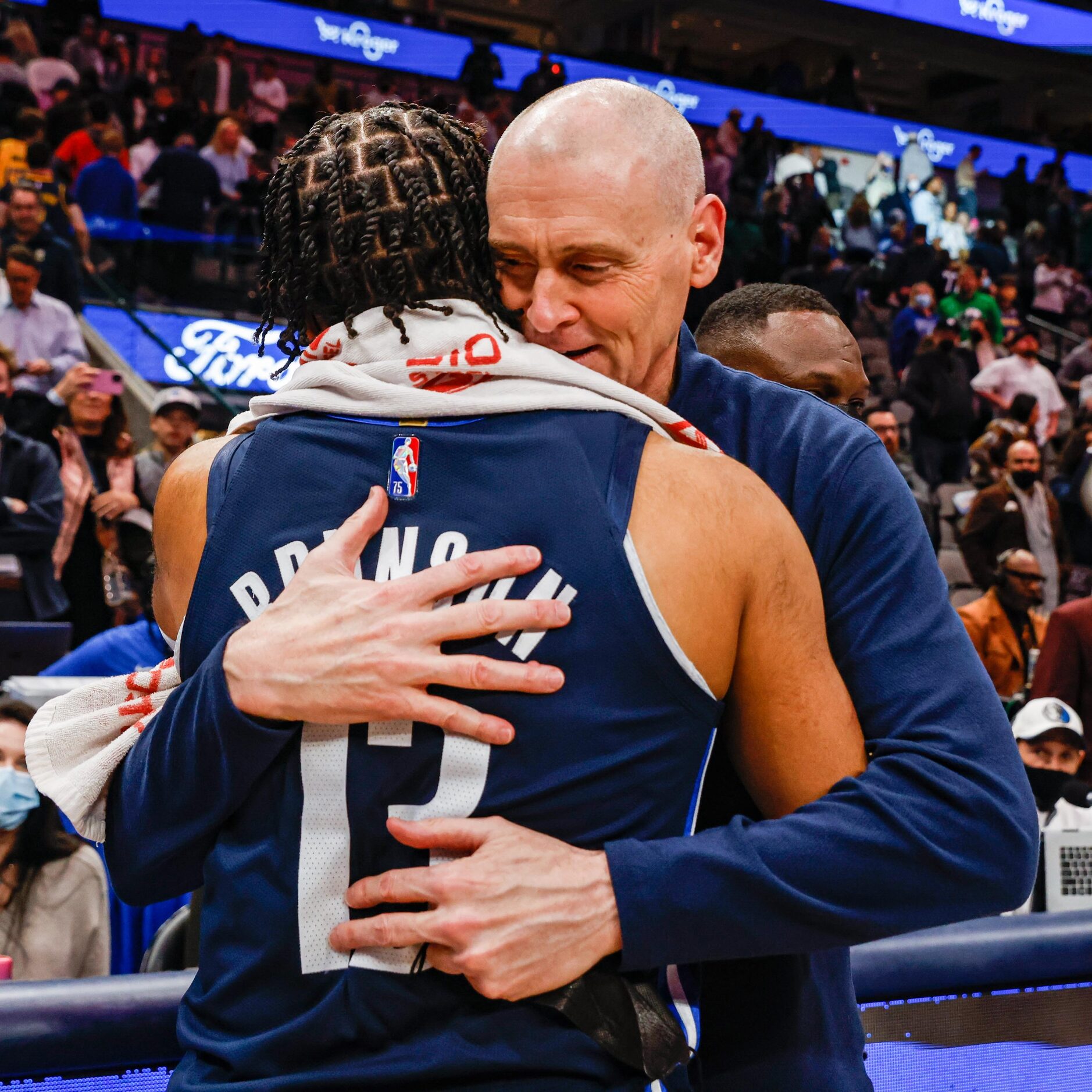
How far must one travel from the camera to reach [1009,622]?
6535 millimetres

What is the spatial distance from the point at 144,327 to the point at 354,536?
693 cm

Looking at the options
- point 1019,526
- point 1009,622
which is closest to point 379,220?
point 1009,622

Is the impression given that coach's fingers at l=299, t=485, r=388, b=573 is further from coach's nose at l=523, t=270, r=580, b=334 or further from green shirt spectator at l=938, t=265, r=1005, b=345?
green shirt spectator at l=938, t=265, r=1005, b=345

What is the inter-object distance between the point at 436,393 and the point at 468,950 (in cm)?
48

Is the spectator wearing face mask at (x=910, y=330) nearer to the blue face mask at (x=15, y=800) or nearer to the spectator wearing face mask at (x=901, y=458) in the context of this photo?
the spectator wearing face mask at (x=901, y=458)

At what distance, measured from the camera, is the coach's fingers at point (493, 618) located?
1093 millimetres

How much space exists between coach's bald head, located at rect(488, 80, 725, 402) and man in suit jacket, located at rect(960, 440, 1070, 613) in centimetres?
601

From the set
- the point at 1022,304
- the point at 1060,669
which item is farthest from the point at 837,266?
the point at 1060,669

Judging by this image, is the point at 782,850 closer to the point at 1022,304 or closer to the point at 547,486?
the point at 547,486

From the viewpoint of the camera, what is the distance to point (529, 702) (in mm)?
1103

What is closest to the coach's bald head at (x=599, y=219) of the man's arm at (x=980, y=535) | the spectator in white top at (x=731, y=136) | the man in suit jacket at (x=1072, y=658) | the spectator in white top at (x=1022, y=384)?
the man in suit jacket at (x=1072, y=658)

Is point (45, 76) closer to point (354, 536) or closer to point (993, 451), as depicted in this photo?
point (993, 451)

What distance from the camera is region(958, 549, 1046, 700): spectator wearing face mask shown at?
6438mm

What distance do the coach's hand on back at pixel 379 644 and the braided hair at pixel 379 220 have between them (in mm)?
239
